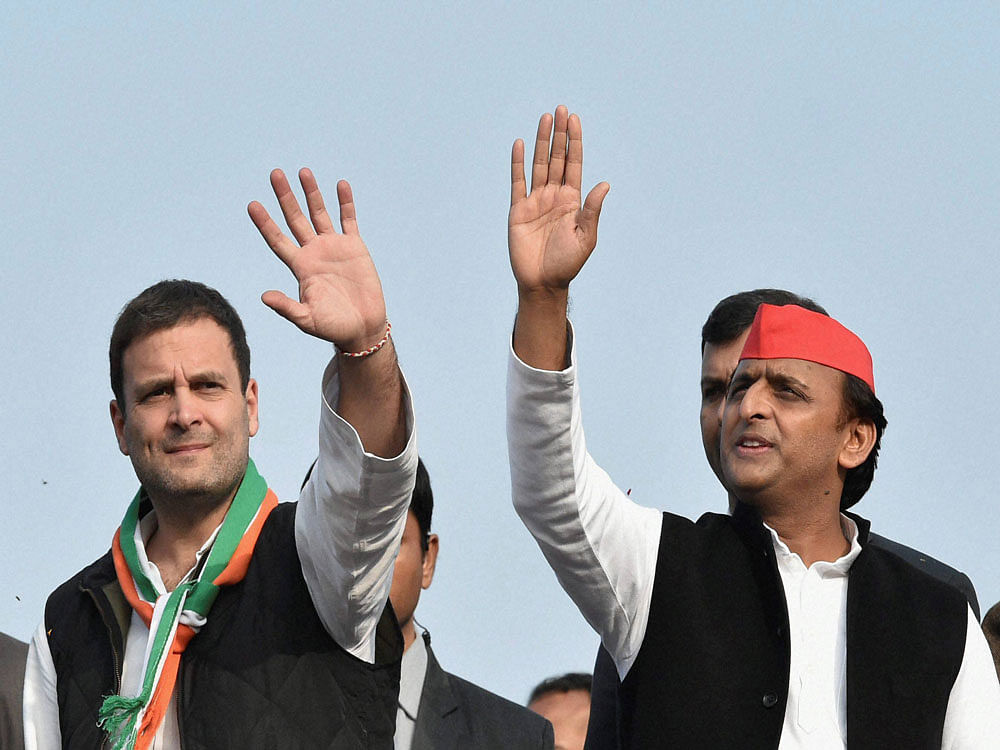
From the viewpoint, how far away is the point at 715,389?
563 cm

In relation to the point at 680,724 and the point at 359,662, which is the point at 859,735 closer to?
the point at 680,724

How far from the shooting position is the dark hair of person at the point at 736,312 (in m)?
5.66

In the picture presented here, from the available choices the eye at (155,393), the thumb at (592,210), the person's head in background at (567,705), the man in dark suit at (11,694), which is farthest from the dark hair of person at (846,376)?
the man in dark suit at (11,694)

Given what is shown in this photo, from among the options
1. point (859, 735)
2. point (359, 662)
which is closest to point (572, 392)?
point (359, 662)

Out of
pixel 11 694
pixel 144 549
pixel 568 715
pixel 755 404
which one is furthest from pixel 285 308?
pixel 568 715

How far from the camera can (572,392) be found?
415cm

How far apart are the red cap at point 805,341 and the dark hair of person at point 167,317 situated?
146 cm

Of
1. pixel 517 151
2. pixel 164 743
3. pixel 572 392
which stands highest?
pixel 517 151

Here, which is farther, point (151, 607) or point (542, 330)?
point (151, 607)

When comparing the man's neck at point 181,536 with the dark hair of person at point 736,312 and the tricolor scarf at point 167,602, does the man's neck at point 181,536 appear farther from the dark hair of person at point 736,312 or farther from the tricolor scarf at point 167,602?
the dark hair of person at point 736,312

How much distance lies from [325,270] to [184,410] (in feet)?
2.45

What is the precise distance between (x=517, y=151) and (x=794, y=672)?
153cm

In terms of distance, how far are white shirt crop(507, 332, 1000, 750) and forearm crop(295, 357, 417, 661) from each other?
31 centimetres

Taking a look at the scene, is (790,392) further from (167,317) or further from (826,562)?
(167,317)
